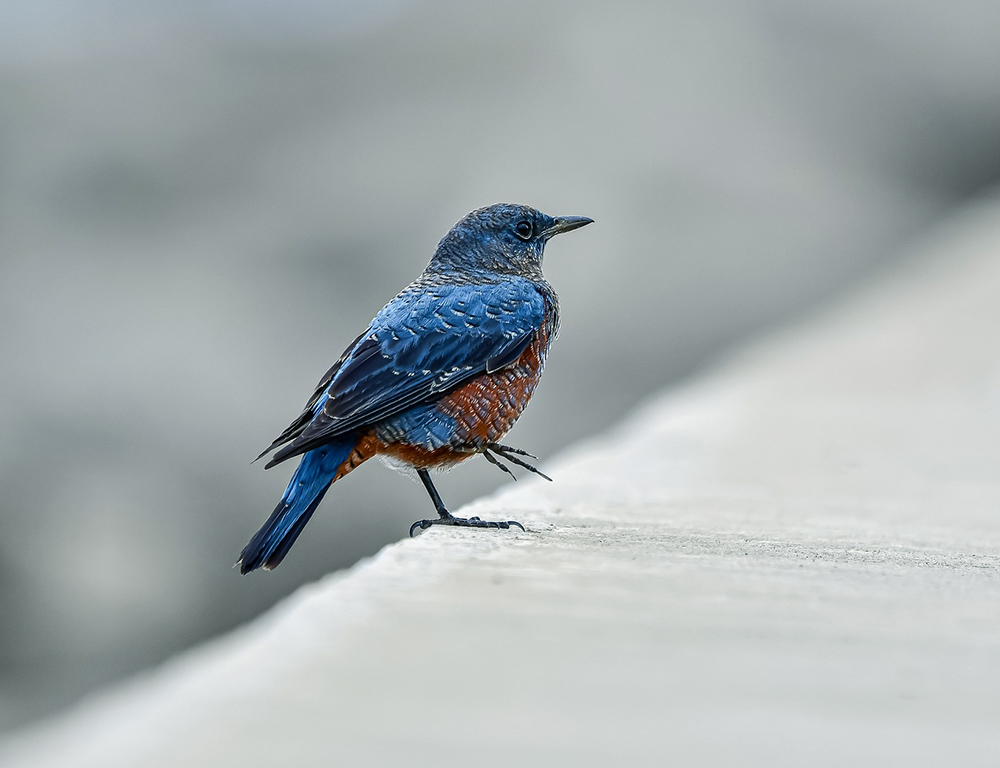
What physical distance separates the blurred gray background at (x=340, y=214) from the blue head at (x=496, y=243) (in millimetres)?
3367

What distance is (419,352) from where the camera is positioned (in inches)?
127

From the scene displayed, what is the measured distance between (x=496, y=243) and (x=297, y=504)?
1.25 meters

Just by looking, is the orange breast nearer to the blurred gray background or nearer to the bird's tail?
the bird's tail

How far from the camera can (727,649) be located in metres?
1.77

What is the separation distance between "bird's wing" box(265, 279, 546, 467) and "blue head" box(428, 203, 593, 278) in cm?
18

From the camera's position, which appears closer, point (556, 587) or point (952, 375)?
point (556, 587)

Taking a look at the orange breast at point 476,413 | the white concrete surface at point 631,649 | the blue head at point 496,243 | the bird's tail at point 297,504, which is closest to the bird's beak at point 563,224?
the blue head at point 496,243

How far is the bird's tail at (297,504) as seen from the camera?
280 cm

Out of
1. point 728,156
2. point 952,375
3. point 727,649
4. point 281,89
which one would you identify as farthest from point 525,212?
point 728,156

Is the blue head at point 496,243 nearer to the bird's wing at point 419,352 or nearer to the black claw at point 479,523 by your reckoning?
the bird's wing at point 419,352

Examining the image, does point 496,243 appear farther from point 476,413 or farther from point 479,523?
point 479,523

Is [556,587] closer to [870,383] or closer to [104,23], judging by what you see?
[870,383]

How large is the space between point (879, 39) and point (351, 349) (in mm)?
14225

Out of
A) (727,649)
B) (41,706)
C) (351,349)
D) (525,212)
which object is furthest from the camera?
(41,706)
